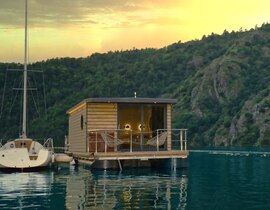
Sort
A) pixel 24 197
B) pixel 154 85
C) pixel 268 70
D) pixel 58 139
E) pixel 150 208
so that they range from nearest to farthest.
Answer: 1. pixel 150 208
2. pixel 24 197
3. pixel 58 139
4. pixel 268 70
5. pixel 154 85

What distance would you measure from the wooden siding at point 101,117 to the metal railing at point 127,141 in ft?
0.48

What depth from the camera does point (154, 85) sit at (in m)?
174

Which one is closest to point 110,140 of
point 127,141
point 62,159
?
point 127,141

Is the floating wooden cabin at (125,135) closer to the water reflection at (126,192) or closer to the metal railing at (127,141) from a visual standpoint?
the metal railing at (127,141)

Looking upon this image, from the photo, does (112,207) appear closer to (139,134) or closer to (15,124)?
(139,134)

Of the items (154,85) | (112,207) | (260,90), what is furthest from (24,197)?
(154,85)

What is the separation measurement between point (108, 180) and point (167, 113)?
10.6 meters

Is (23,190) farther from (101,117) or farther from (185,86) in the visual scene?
(185,86)

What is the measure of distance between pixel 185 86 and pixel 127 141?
128 m

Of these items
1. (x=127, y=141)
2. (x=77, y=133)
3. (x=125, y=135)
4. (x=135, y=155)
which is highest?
(x=77, y=133)

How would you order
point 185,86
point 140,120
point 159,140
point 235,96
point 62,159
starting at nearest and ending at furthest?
point 159,140, point 62,159, point 140,120, point 235,96, point 185,86

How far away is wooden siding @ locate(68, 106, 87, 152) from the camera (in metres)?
39.2

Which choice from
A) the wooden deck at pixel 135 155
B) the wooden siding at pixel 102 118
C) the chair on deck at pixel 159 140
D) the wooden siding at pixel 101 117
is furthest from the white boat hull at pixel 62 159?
the chair on deck at pixel 159 140

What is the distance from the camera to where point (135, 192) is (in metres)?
22.9
